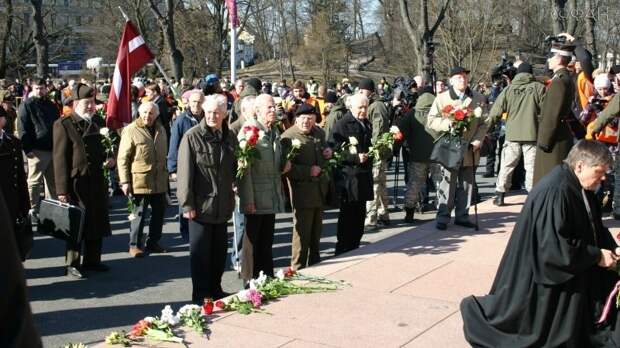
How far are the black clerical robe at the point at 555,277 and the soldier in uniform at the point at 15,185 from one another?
412 cm

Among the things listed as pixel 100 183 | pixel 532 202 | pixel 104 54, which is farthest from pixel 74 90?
pixel 104 54

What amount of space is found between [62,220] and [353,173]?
10.2 ft

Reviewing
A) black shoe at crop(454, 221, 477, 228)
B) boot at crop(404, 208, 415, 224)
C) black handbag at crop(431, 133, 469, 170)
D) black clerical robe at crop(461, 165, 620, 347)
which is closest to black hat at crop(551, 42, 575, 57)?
black handbag at crop(431, 133, 469, 170)

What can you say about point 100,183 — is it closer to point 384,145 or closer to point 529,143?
point 384,145

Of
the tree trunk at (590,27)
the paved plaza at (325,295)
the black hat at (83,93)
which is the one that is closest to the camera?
the paved plaza at (325,295)

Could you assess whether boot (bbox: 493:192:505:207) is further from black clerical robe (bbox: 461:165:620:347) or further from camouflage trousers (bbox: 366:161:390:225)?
black clerical robe (bbox: 461:165:620:347)

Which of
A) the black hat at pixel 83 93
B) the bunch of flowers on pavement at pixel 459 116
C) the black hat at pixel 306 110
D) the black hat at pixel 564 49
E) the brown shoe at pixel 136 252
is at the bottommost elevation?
the brown shoe at pixel 136 252

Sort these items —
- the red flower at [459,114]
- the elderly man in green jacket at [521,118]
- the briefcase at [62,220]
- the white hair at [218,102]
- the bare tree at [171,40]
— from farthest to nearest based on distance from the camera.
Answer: the bare tree at [171,40]
the elderly man in green jacket at [521,118]
the red flower at [459,114]
the briefcase at [62,220]
the white hair at [218,102]

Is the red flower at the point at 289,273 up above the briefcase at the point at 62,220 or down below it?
below

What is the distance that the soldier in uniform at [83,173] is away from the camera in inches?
311

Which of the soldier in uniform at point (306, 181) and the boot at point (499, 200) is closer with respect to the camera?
the soldier in uniform at point (306, 181)

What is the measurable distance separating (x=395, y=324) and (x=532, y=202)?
1581mm

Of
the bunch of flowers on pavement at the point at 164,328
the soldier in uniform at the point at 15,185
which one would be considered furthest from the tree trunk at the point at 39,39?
the bunch of flowers on pavement at the point at 164,328

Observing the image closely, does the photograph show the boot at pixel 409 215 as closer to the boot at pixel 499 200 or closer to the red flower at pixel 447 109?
the boot at pixel 499 200
